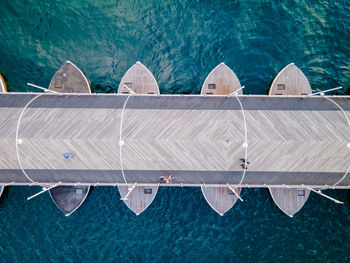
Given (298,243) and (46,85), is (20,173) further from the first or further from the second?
(298,243)

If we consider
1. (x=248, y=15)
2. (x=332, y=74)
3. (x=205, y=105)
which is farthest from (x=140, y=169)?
(x=332, y=74)

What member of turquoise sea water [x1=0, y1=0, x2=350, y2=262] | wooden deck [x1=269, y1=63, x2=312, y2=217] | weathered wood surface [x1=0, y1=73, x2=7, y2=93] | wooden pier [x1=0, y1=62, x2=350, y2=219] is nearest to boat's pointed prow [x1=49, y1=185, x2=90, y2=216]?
turquoise sea water [x1=0, y1=0, x2=350, y2=262]

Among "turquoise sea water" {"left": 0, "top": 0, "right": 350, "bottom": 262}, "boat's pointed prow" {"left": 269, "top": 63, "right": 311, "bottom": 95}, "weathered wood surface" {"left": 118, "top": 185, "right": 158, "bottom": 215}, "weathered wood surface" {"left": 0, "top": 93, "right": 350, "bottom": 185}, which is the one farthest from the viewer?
"turquoise sea water" {"left": 0, "top": 0, "right": 350, "bottom": 262}

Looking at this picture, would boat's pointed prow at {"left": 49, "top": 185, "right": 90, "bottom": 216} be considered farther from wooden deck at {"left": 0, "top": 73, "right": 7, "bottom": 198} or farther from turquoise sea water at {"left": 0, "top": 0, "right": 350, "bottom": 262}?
wooden deck at {"left": 0, "top": 73, "right": 7, "bottom": 198}

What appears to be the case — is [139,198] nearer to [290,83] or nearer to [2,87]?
[2,87]

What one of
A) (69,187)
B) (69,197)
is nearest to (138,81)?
(69,187)

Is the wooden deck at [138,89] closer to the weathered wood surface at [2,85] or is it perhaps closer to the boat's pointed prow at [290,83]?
the weathered wood surface at [2,85]
